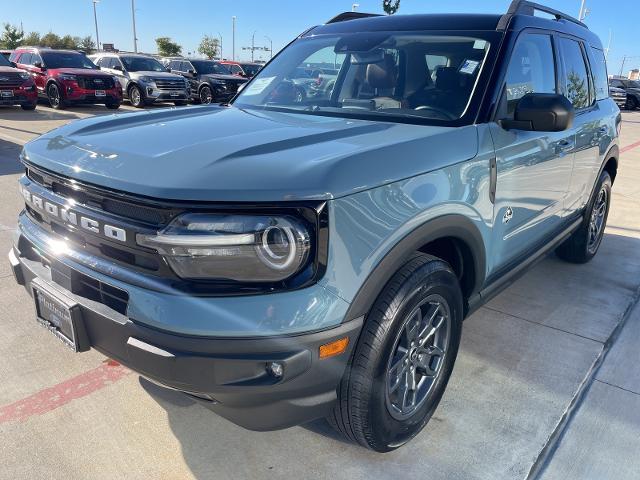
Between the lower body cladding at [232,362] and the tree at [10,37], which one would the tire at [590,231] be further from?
the tree at [10,37]

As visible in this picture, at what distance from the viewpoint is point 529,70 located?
309 centimetres

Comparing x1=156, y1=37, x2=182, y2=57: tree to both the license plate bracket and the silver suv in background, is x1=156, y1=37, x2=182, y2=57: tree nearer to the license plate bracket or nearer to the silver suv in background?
the silver suv in background

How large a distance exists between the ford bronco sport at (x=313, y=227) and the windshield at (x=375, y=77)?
0.01 m

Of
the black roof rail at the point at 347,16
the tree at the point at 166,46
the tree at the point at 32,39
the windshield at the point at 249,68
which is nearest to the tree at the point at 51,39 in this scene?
the tree at the point at 32,39

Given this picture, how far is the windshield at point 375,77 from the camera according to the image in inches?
110

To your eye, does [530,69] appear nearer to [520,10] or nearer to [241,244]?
[520,10]

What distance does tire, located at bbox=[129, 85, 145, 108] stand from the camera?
55.6ft

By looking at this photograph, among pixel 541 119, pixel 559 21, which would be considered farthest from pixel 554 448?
pixel 559 21

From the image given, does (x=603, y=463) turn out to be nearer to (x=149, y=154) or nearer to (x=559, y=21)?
(x=149, y=154)

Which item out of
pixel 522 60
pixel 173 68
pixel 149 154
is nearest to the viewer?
pixel 149 154

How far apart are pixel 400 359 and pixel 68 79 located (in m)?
15.7

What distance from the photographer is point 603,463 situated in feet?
7.80

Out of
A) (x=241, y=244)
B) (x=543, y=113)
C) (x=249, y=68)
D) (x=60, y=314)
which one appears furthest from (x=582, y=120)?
(x=249, y=68)

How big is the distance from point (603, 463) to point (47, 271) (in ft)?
8.38
